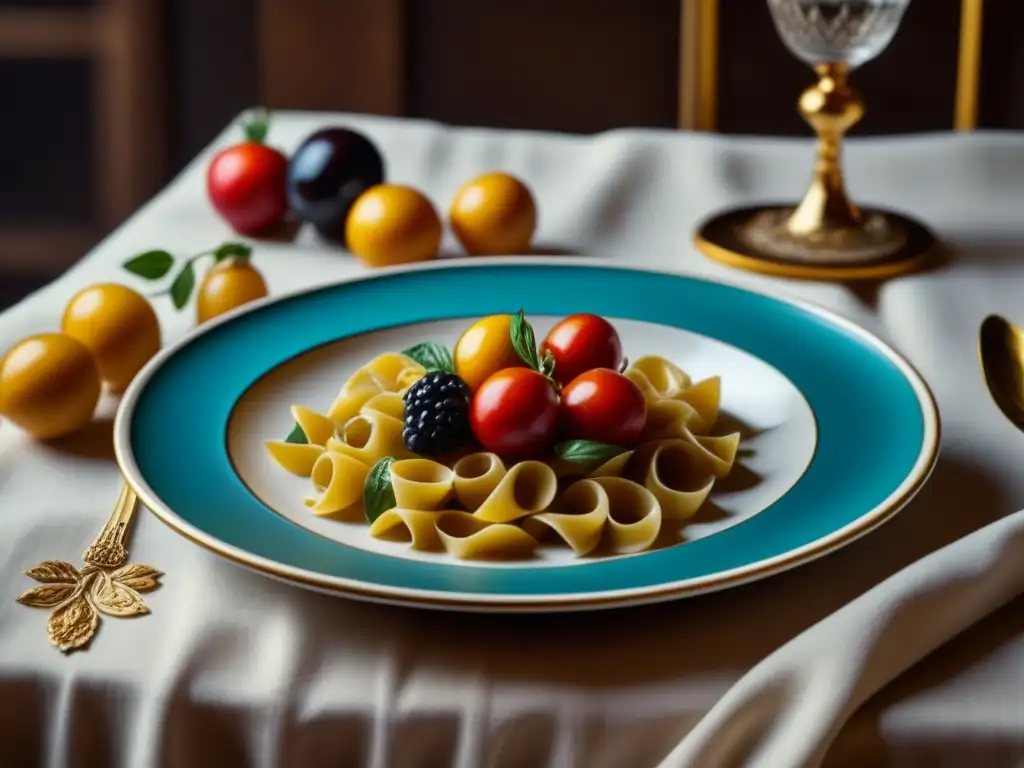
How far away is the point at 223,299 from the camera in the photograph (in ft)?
3.35

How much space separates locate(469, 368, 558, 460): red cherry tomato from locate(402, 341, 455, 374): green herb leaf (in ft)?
0.32

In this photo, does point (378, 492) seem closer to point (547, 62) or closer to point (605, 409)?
point (605, 409)

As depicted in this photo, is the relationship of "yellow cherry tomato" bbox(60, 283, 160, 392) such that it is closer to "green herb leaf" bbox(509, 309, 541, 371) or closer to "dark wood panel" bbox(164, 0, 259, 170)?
"green herb leaf" bbox(509, 309, 541, 371)

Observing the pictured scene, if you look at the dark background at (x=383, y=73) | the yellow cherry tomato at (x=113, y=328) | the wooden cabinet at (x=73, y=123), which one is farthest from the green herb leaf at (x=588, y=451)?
the wooden cabinet at (x=73, y=123)

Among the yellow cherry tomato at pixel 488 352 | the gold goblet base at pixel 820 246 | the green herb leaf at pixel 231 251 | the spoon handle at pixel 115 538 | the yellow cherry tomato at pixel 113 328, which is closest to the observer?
the spoon handle at pixel 115 538

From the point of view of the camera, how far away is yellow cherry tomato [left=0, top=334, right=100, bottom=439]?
83 cm

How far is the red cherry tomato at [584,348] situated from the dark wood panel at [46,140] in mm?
2400

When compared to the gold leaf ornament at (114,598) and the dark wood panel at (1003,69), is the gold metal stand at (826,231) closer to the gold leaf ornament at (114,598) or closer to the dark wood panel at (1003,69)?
the gold leaf ornament at (114,598)

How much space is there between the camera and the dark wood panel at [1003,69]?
241cm

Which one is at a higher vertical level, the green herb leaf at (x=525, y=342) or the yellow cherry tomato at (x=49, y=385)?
the green herb leaf at (x=525, y=342)

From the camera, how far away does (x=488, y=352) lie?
0.81 meters

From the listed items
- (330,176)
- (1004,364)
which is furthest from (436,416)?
(330,176)

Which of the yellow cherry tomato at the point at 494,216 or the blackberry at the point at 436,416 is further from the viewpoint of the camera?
the yellow cherry tomato at the point at 494,216

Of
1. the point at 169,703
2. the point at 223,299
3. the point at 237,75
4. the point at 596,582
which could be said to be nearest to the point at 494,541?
the point at 596,582
